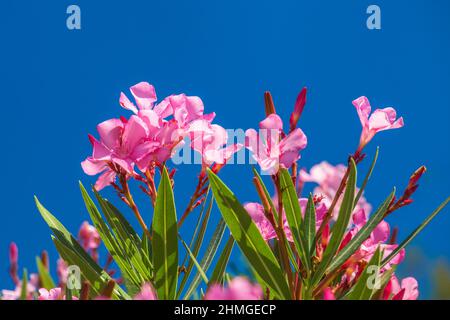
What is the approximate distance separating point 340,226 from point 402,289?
152 millimetres

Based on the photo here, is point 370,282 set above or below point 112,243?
below

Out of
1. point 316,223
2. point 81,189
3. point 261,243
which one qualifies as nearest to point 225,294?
point 261,243

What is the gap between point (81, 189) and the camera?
1.31 meters

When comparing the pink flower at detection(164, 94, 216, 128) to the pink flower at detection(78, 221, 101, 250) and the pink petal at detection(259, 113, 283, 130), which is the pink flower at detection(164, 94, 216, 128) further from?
the pink flower at detection(78, 221, 101, 250)

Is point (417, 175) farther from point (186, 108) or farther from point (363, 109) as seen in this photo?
point (186, 108)

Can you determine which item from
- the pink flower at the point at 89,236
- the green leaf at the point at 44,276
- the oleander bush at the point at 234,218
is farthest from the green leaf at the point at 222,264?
the pink flower at the point at 89,236

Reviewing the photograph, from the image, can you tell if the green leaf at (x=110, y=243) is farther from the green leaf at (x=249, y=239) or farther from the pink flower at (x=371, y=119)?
the pink flower at (x=371, y=119)

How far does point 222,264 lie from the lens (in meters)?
1.30

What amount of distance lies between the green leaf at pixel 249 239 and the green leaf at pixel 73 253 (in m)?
0.26

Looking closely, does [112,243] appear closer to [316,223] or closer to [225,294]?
[316,223]

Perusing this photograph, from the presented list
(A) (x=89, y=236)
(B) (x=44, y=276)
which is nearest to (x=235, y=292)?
(B) (x=44, y=276)

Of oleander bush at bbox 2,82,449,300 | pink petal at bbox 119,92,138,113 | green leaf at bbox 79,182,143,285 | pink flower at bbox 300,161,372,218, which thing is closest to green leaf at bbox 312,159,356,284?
oleander bush at bbox 2,82,449,300

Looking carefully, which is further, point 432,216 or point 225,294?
point 432,216
